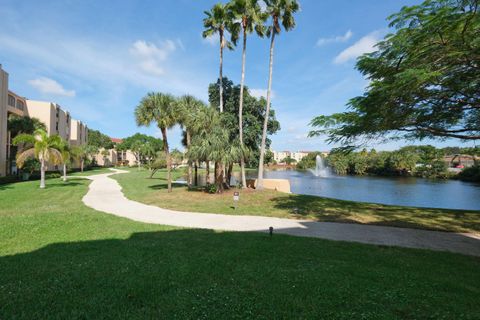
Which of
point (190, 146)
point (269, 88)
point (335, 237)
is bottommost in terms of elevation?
point (335, 237)

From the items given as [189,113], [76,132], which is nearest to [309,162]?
[76,132]

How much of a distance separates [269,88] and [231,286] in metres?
16.9

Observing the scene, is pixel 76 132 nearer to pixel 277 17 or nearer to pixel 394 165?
pixel 277 17

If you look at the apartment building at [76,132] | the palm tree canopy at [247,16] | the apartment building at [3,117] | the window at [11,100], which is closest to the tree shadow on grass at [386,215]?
the palm tree canopy at [247,16]

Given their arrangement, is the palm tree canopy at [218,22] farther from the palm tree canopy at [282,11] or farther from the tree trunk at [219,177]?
the tree trunk at [219,177]

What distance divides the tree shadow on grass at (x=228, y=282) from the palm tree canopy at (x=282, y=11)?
1775 cm

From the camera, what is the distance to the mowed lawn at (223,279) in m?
3.21

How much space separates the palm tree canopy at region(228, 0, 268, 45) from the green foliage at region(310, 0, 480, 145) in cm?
1221

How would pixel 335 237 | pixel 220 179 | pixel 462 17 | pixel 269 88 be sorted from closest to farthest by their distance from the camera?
pixel 462 17 < pixel 335 237 < pixel 220 179 < pixel 269 88

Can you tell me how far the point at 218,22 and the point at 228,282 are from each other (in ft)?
66.4

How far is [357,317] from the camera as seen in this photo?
10.1 ft

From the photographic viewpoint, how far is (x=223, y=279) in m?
4.16

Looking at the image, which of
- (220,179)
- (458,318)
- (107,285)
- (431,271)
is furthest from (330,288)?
(220,179)

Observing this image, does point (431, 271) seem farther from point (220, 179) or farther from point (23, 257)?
point (220, 179)
